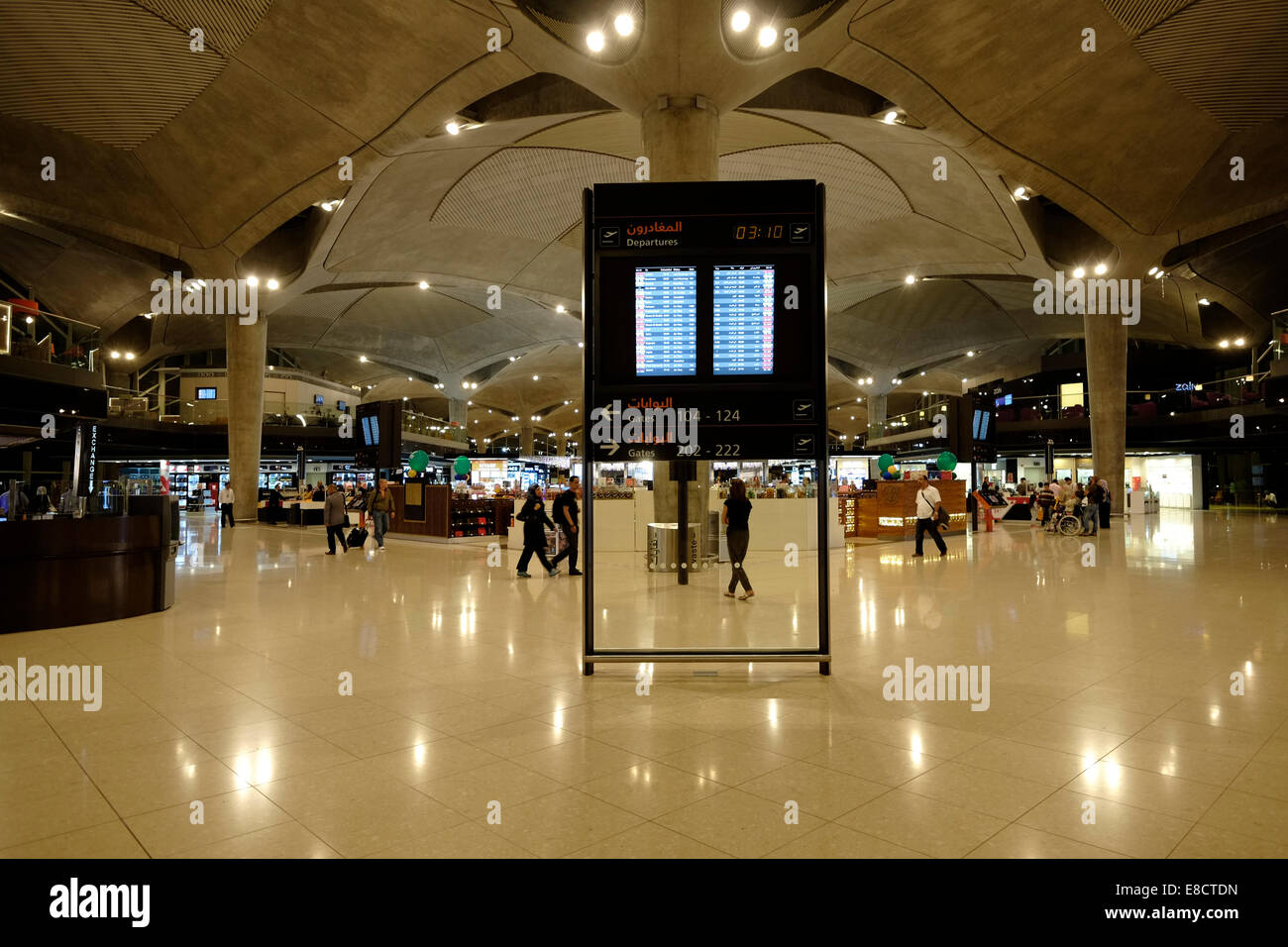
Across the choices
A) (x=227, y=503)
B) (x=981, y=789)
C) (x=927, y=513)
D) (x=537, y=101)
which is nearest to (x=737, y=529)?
(x=981, y=789)

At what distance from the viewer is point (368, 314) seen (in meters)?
37.8

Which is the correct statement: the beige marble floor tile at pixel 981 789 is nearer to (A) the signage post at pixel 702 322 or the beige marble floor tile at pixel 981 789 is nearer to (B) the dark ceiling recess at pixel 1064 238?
(A) the signage post at pixel 702 322

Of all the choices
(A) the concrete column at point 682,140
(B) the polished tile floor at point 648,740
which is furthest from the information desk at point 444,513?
(B) the polished tile floor at point 648,740

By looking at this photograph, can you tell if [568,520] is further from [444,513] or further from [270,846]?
[270,846]

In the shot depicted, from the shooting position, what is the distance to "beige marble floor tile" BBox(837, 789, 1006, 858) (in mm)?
2789

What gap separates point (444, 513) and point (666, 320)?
14.9 meters

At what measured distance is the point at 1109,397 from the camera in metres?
24.9

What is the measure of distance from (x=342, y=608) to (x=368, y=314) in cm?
3253

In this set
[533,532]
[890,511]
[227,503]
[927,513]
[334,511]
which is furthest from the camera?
[227,503]

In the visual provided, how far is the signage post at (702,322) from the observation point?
5.47 m

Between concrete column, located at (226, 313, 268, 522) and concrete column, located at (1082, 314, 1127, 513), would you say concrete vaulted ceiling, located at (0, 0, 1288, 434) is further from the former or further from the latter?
concrete column, located at (1082, 314, 1127, 513)
